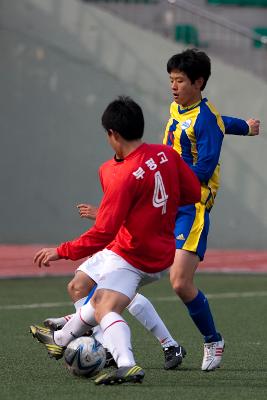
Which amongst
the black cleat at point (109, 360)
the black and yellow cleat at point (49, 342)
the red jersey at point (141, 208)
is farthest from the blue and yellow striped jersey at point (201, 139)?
the black and yellow cleat at point (49, 342)

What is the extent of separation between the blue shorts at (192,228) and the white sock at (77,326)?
3.42ft

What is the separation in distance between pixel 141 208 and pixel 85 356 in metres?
0.99

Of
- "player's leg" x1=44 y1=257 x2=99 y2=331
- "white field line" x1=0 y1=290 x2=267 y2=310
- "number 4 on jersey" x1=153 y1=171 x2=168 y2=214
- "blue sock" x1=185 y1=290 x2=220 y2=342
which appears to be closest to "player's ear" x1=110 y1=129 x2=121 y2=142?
"number 4 on jersey" x1=153 y1=171 x2=168 y2=214

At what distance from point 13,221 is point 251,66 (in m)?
4.90

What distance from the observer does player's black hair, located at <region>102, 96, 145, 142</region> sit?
745 cm

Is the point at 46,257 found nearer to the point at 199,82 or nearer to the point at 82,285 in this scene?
the point at 82,285

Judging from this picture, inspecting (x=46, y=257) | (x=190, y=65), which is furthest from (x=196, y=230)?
(x=46, y=257)

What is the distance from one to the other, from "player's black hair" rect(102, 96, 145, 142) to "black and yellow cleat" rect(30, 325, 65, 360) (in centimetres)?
154

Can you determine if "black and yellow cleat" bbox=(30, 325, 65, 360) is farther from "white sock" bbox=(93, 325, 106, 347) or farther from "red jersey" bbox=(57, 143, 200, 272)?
"red jersey" bbox=(57, 143, 200, 272)

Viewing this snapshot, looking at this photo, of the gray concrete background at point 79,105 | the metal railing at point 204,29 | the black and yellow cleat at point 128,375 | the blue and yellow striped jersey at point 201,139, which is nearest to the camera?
the black and yellow cleat at point 128,375

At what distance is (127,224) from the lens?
7551mm

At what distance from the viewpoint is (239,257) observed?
2039 cm

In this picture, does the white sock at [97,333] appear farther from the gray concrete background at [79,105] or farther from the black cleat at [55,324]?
the gray concrete background at [79,105]

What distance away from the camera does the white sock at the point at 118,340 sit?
24.1 ft
